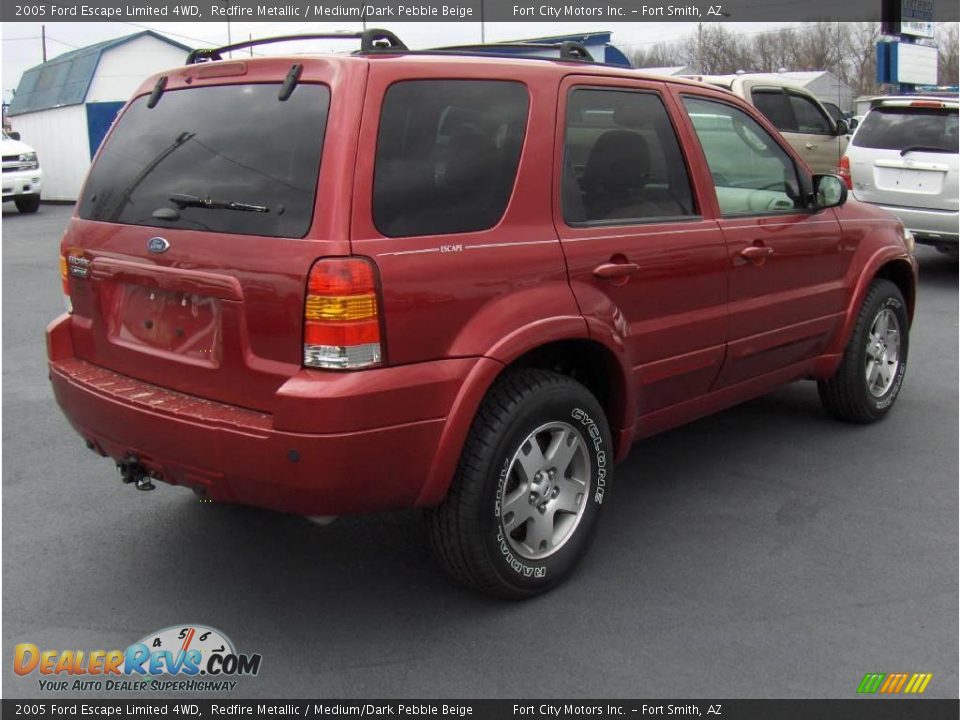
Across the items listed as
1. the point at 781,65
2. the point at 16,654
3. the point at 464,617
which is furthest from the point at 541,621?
the point at 781,65

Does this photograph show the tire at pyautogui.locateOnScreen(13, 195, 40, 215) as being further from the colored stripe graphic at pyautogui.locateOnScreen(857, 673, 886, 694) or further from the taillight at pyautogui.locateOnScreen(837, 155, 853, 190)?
the colored stripe graphic at pyautogui.locateOnScreen(857, 673, 886, 694)

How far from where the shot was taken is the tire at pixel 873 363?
5.37 m

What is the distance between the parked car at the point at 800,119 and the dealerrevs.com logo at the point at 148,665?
10.9 metres

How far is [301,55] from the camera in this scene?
3.22 meters

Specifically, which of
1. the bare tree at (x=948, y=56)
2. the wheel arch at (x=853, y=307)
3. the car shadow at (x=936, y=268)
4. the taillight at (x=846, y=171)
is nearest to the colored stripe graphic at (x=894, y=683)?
the wheel arch at (x=853, y=307)

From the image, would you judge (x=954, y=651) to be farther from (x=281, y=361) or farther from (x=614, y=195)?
(x=281, y=361)

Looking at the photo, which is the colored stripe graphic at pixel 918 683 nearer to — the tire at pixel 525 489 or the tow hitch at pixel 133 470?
the tire at pixel 525 489

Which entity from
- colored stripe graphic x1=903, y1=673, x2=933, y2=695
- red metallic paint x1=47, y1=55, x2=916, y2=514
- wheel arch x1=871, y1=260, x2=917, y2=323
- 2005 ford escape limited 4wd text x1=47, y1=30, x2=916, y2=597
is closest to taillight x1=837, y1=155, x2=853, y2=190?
wheel arch x1=871, y1=260, x2=917, y2=323

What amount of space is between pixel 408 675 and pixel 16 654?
1.32 metres

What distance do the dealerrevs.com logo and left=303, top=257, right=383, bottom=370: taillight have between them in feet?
3.47

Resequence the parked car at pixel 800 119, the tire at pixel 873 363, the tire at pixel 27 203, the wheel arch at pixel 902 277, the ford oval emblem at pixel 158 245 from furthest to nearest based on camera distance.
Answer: the tire at pixel 27 203 → the parked car at pixel 800 119 → the wheel arch at pixel 902 277 → the tire at pixel 873 363 → the ford oval emblem at pixel 158 245

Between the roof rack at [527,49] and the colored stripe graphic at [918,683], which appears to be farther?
the roof rack at [527,49]

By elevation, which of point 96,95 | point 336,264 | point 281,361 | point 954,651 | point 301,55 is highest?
point 96,95

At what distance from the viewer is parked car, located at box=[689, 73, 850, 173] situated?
1274cm
